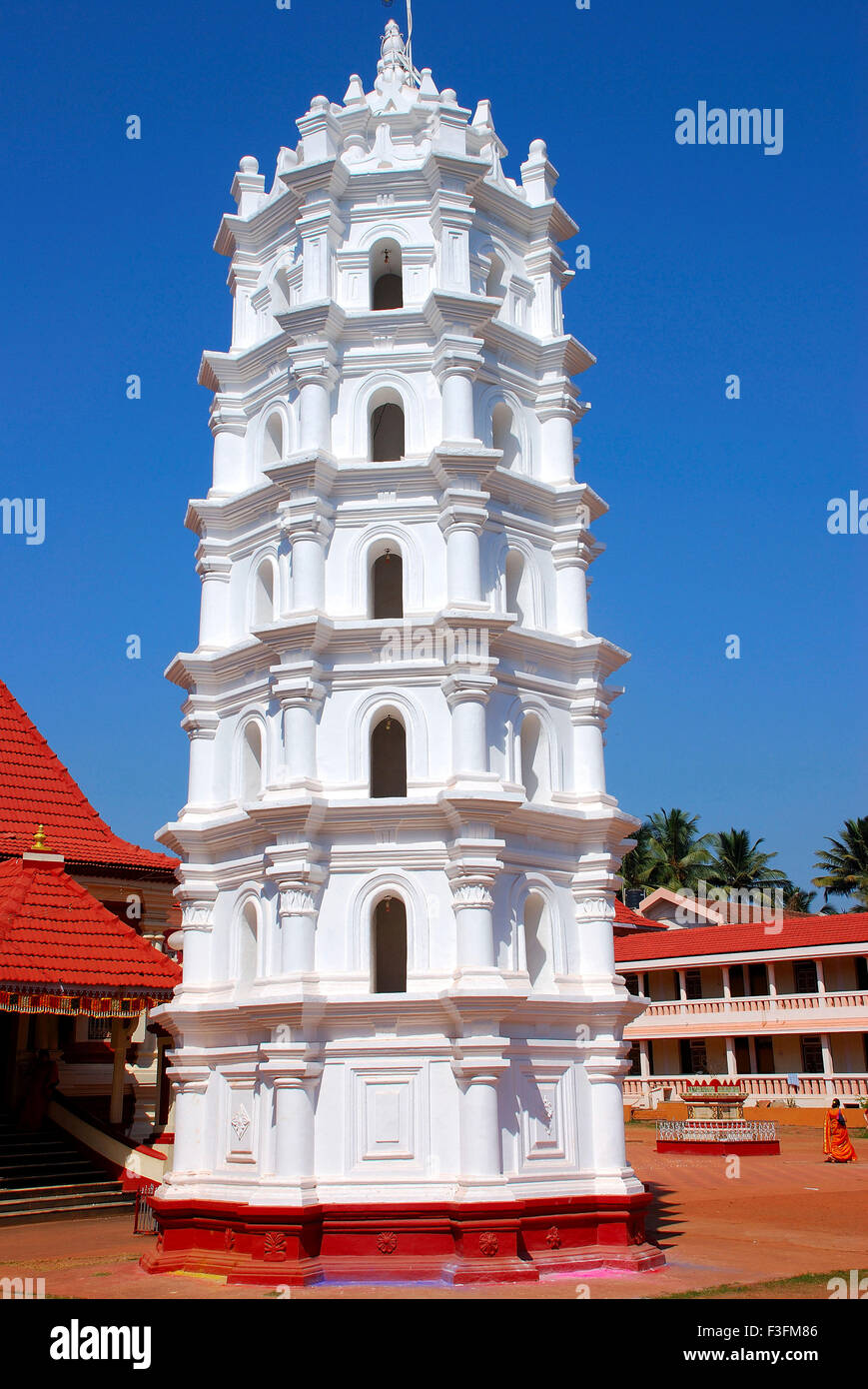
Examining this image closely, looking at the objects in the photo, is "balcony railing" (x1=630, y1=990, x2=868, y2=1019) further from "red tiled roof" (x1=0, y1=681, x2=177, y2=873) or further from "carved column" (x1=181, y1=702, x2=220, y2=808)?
"carved column" (x1=181, y1=702, x2=220, y2=808)

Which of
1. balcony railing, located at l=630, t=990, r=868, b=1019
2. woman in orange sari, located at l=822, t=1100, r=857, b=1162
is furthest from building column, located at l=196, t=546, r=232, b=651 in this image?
balcony railing, located at l=630, t=990, r=868, b=1019

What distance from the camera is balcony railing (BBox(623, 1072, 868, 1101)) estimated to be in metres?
38.9

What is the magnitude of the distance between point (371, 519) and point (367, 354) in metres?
2.65

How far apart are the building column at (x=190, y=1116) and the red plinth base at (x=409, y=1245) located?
43.0 inches

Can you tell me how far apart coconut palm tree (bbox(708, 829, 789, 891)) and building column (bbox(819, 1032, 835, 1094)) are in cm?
2657

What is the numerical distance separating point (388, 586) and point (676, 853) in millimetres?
53743

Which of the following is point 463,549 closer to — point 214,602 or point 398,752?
point 398,752

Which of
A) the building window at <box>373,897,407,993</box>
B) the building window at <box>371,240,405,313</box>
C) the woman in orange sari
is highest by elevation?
the building window at <box>371,240,405,313</box>

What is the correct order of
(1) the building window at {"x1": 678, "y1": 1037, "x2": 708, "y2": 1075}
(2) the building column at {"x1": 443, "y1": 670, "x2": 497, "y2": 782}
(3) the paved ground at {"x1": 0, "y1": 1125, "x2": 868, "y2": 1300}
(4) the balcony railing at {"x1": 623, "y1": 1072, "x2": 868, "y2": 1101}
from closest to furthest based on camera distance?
(3) the paved ground at {"x1": 0, "y1": 1125, "x2": 868, "y2": 1300} < (2) the building column at {"x1": 443, "y1": 670, "x2": 497, "y2": 782} < (4) the balcony railing at {"x1": 623, "y1": 1072, "x2": 868, "y2": 1101} < (1) the building window at {"x1": 678, "y1": 1037, "x2": 708, "y2": 1075}

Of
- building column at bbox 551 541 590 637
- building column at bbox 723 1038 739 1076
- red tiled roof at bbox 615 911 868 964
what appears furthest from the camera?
building column at bbox 723 1038 739 1076

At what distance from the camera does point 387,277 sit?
64.0ft

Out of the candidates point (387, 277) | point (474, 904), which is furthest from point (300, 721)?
point (387, 277)

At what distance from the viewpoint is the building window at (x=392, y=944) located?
1758cm
